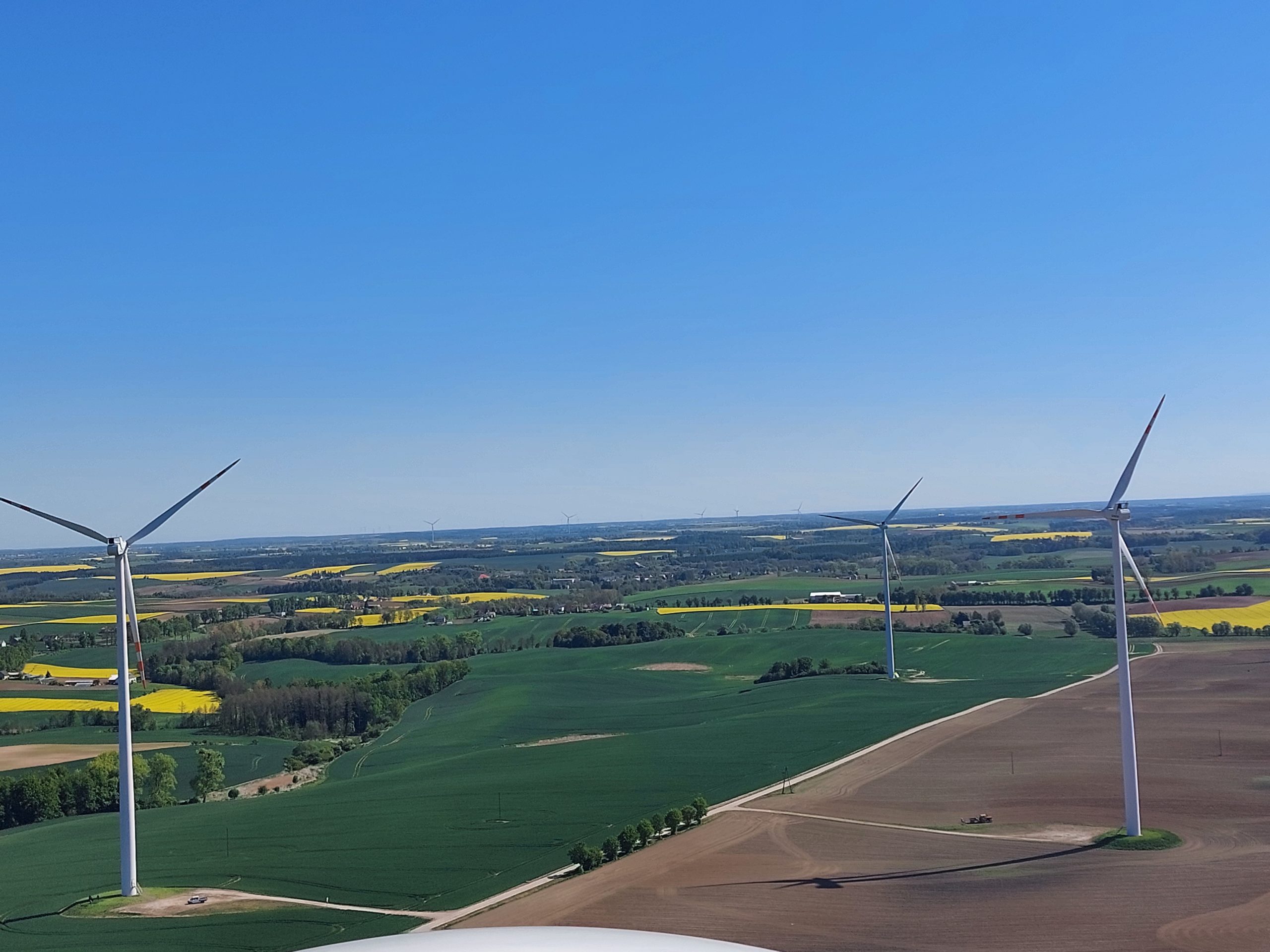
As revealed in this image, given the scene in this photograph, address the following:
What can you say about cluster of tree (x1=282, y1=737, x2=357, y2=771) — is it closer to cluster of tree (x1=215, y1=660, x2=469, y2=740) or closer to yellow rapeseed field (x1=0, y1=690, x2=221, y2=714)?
cluster of tree (x1=215, y1=660, x2=469, y2=740)

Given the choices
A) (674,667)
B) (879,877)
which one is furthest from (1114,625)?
(879,877)

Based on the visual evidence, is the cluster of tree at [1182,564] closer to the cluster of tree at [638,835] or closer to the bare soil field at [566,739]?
the bare soil field at [566,739]

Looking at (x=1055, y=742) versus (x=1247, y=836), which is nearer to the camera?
(x=1247, y=836)

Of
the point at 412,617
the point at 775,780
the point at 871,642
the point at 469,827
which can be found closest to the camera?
the point at 469,827

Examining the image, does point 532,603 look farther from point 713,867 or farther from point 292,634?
point 713,867

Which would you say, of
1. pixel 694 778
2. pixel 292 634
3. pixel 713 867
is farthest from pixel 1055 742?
pixel 292 634

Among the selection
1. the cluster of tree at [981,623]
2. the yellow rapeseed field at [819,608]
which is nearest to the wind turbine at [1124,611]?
the cluster of tree at [981,623]

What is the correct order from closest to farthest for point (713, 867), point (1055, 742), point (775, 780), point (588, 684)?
point (713, 867) → point (775, 780) → point (1055, 742) → point (588, 684)
